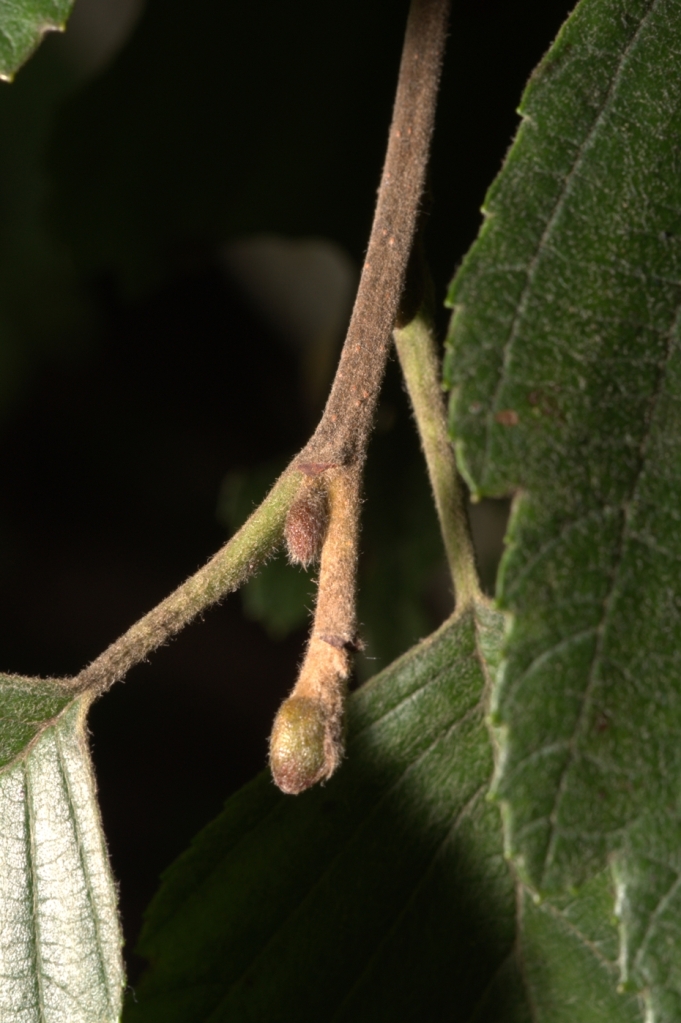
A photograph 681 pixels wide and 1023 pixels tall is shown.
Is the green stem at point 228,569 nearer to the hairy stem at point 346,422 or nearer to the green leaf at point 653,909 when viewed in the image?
→ the hairy stem at point 346,422

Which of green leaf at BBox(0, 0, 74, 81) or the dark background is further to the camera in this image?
the dark background

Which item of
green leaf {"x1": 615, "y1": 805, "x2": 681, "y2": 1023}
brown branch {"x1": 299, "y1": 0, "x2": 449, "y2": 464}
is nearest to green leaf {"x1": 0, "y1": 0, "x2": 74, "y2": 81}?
brown branch {"x1": 299, "y1": 0, "x2": 449, "y2": 464}

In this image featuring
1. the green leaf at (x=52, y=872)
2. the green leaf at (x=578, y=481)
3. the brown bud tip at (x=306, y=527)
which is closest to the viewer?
→ the green leaf at (x=578, y=481)

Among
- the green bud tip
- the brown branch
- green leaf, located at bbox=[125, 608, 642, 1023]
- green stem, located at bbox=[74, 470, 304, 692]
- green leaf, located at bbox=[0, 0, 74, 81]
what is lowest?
green leaf, located at bbox=[125, 608, 642, 1023]

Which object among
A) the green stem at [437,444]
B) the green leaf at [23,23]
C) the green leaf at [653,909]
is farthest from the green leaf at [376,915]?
the green leaf at [23,23]

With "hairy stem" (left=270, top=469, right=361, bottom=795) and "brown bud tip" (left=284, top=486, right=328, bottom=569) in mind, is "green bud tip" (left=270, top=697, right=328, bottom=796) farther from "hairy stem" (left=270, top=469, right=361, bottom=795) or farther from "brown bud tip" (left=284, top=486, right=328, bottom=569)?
"brown bud tip" (left=284, top=486, right=328, bottom=569)

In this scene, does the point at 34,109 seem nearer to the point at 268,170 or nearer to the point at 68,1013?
the point at 268,170

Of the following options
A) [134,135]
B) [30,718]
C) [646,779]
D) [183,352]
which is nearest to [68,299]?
[183,352]
